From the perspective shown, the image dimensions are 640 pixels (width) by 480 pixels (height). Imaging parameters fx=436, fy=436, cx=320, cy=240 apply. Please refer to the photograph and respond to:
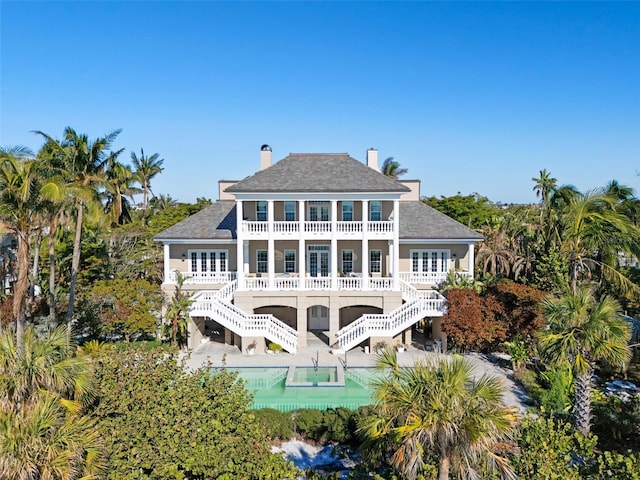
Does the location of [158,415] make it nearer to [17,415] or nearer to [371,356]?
[17,415]

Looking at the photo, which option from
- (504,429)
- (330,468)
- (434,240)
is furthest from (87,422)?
(434,240)

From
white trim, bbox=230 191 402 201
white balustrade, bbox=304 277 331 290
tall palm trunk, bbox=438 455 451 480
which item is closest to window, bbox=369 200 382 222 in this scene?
white trim, bbox=230 191 402 201

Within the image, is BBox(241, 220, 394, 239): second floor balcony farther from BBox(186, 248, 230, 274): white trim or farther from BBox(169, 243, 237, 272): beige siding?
BBox(186, 248, 230, 274): white trim

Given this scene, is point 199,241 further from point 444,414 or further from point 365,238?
point 444,414

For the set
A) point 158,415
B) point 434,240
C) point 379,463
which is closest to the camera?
point 158,415

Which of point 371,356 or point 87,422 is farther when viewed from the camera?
point 371,356

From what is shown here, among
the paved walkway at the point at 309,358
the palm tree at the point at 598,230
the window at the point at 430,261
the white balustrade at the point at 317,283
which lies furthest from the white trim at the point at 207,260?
the palm tree at the point at 598,230

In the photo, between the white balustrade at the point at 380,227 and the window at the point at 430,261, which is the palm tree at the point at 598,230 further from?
the white balustrade at the point at 380,227
